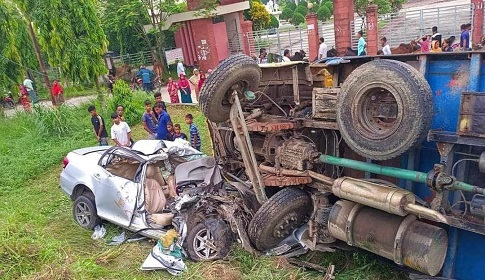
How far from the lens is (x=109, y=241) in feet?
18.3

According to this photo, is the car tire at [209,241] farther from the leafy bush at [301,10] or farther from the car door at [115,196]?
the leafy bush at [301,10]

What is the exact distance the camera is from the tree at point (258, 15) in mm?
25125

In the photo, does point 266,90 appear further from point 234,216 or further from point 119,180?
point 119,180

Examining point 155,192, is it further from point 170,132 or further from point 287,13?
point 287,13

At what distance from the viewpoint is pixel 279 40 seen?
62.2 ft

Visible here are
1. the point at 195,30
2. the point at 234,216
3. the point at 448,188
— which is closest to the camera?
the point at 448,188

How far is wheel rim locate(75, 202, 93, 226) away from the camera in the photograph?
5.93 metres

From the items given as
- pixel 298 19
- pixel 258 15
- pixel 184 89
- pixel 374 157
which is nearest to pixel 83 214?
pixel 374 157

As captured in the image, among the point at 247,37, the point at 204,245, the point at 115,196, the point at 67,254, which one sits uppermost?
the point at 247,37

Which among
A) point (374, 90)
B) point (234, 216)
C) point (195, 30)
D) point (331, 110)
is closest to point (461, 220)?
point (374, 90)

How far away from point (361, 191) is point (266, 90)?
2143 mm

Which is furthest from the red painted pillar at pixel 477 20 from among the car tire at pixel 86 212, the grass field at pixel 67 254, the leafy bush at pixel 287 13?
the leafy bush at pixel 287 13

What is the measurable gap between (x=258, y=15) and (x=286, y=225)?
72.7 ft

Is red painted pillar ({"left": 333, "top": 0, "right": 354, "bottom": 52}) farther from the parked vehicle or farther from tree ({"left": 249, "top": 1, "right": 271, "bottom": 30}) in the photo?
the parked vehicle
